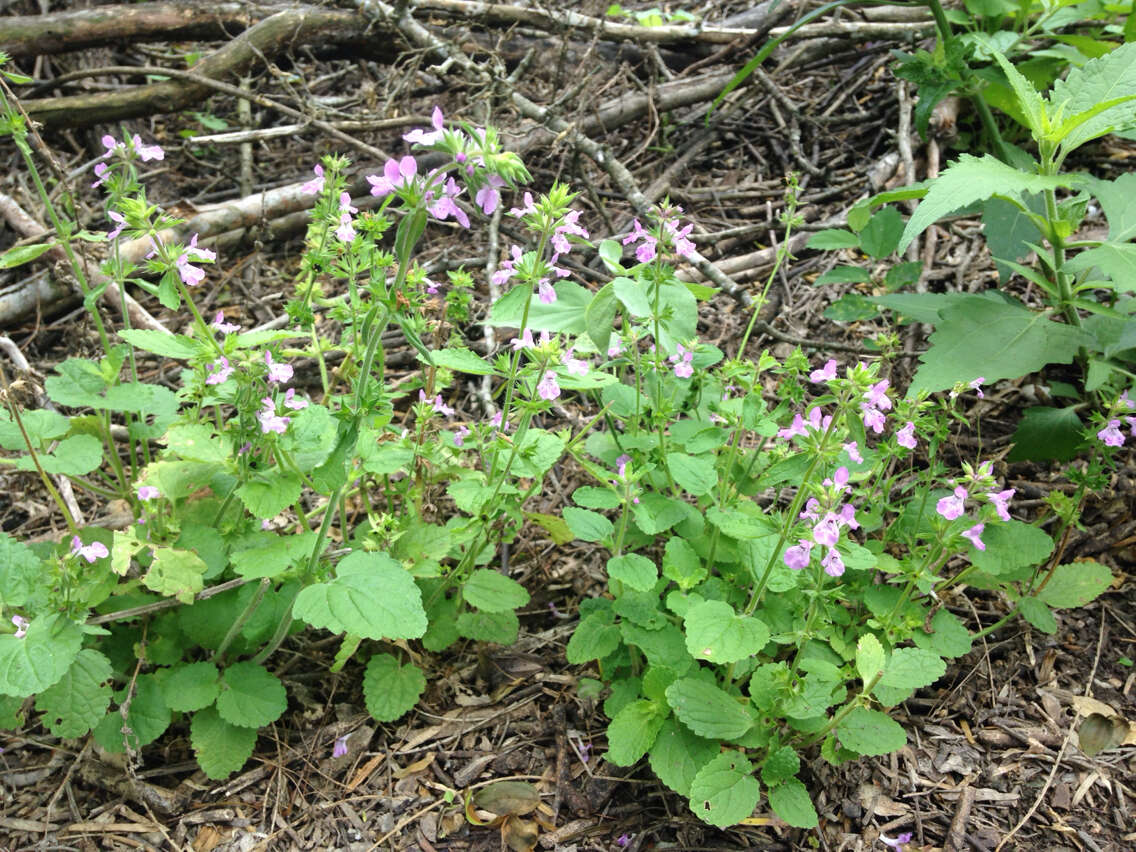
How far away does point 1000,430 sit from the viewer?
9.98 feet

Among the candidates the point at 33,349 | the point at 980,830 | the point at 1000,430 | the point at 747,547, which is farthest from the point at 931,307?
the point at 33,349

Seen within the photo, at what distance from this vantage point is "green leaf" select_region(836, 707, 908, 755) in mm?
2023

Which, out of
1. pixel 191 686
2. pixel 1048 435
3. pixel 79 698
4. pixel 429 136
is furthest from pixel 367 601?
pixel 1048 435

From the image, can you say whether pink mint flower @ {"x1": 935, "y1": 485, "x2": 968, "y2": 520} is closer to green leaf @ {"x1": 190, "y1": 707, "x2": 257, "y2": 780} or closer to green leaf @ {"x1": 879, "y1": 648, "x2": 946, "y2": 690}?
green leaf @ {"x1": 879, "y1": 648, "x2": 946, "y2": 690}

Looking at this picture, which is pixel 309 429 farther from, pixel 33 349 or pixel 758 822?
pixel 33 349

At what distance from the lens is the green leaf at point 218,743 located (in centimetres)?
227

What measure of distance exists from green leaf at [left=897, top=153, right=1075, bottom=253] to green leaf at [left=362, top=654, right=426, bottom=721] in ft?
5.63


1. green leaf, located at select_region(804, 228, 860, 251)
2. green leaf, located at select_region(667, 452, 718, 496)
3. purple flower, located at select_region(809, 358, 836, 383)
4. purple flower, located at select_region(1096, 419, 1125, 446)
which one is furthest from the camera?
green leaf, located at select_region(804, 228, 860, 251)

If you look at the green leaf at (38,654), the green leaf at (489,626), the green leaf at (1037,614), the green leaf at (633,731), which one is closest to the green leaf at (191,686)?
the green leaf at (38,654)

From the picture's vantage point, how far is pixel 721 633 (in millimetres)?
1977

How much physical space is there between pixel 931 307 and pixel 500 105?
7.58 feet

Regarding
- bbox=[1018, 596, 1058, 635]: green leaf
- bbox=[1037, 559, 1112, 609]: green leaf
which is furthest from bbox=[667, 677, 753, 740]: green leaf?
bbox=[1037, 559, 1112, 609]: green leaf

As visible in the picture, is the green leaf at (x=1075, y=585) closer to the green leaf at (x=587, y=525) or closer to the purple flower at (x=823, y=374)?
the purple flower at (x=823, y=374)

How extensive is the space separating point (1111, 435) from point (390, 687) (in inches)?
82.6
